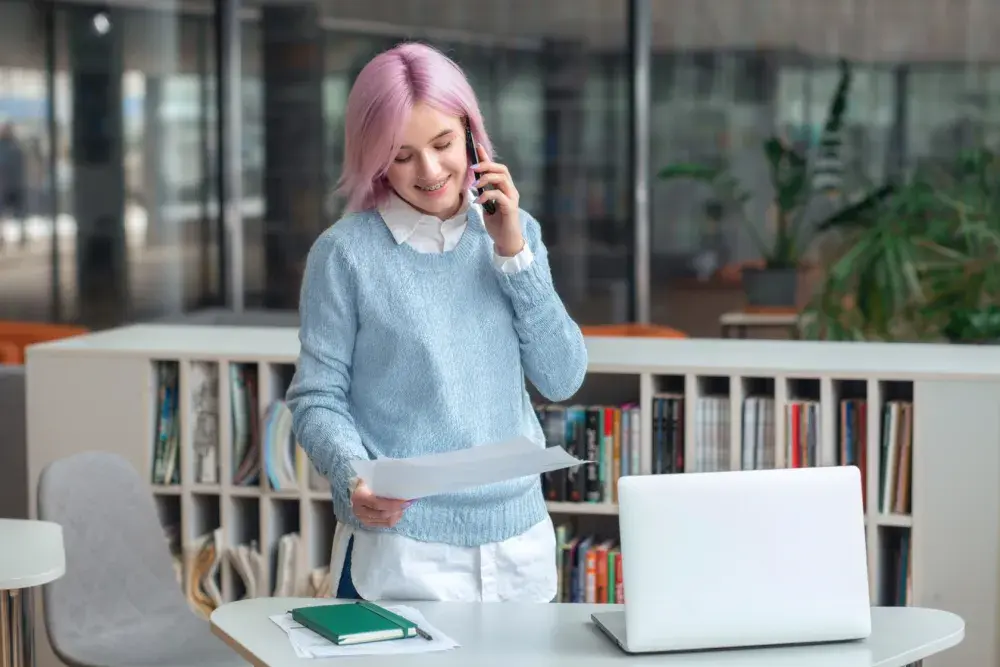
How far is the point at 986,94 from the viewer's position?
22.9 feet

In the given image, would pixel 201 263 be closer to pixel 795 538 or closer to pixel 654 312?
pixel 654 312

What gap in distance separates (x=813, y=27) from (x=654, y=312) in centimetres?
162

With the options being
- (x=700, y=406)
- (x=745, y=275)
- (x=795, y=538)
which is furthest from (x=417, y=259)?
(x=745, y=275)

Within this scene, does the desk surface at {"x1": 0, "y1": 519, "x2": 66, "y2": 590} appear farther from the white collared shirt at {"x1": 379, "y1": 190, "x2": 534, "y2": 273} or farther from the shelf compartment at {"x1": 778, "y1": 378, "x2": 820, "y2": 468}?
the shelf compartment at {"x1": 778, "y1": 378, "x2": 820, "y2": 468}

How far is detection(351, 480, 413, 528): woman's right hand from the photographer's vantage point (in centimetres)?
225

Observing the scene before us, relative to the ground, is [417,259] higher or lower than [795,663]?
higher

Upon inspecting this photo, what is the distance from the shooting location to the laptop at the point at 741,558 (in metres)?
2.13

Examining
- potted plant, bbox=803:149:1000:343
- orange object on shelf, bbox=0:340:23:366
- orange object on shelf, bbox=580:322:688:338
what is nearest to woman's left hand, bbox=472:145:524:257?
potted plant, bbox=803:149:1000:343

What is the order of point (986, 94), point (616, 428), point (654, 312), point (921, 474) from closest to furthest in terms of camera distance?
point (921, 474) < point (616, 428) < point (986, 94) < point (654, 312)

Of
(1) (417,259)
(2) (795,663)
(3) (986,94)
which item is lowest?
(2) (795,663)

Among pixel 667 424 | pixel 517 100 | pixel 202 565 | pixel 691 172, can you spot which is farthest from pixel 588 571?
pixel 517 100

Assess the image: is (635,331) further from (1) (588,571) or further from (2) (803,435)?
(2) (803,435)

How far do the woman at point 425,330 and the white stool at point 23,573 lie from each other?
0.70 meters

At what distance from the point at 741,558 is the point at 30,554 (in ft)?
4.90
